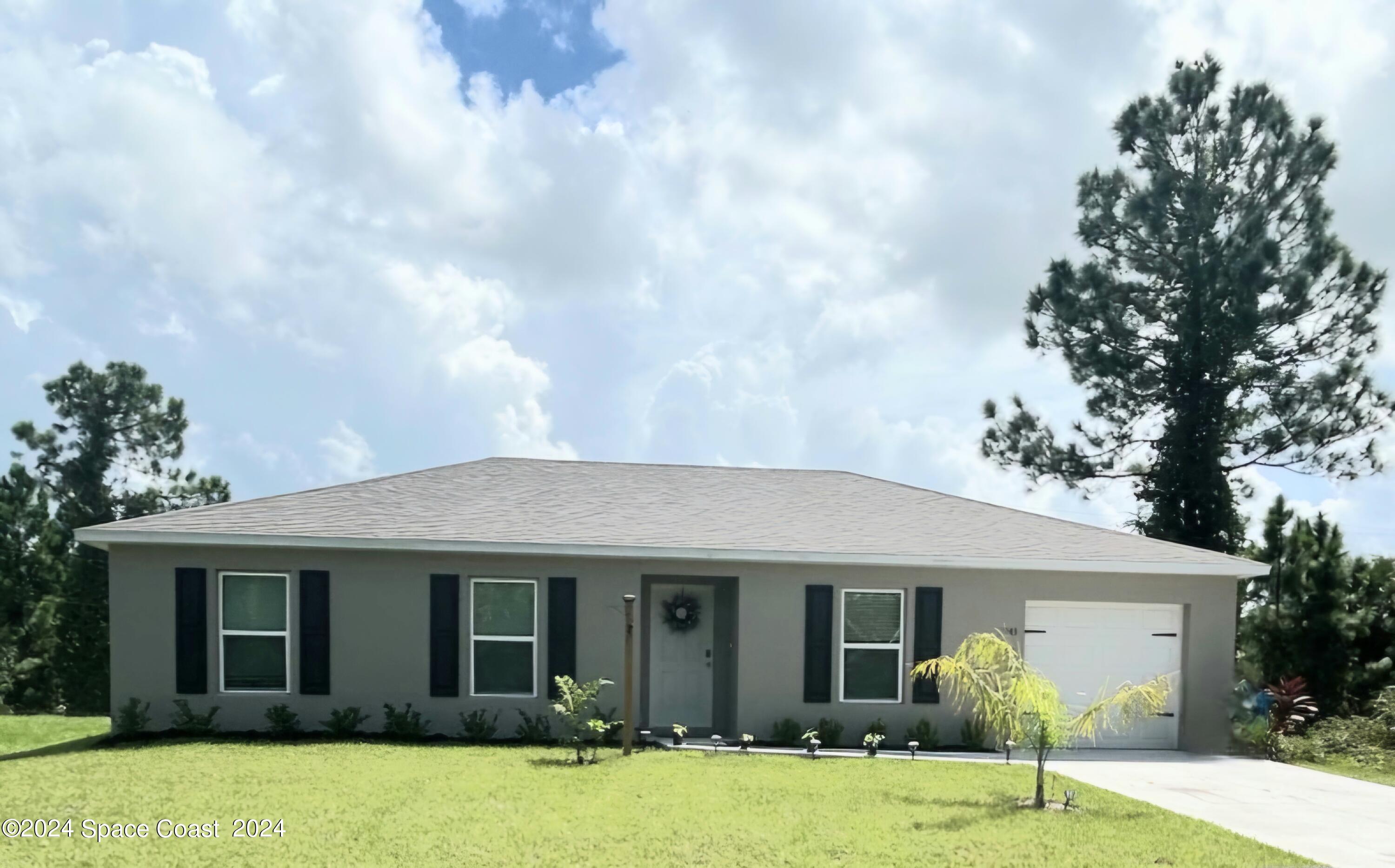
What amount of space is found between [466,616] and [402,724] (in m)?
1.45

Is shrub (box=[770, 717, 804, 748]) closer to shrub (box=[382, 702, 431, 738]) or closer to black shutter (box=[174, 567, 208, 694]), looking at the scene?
shrub (box=[382, 702, 431, 738])

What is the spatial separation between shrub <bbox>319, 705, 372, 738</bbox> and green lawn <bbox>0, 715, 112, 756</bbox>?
13.8ft

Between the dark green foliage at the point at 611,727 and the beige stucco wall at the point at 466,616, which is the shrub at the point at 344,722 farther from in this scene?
the dark green foliage at the point at 611,727

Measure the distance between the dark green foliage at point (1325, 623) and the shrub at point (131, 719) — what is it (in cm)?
1565

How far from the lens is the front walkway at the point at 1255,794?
831 centimetres

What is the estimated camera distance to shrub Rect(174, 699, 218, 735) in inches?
471

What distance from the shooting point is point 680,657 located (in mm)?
13500

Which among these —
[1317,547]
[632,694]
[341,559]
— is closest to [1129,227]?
[1317,547]

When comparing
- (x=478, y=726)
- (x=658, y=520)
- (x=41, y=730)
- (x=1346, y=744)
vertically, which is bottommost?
(x=41, y=730)

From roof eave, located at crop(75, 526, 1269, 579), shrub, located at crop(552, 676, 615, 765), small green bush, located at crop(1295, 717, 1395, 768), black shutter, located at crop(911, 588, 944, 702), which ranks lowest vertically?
small green bush, located at crop(1295, 717, 1395, 768)

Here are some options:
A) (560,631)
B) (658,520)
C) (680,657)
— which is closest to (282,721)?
(560,631)

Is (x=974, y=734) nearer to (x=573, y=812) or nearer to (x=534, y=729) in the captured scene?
(x=534, y=729)

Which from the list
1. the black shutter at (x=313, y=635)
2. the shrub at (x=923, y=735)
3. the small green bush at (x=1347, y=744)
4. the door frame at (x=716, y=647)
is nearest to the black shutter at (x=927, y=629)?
the shrub at (x=923, y=735)

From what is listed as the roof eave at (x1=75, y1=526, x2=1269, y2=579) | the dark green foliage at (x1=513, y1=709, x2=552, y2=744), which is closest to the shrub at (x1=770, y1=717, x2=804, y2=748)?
the roof eave at (x1=75, y1=526, x2=1269, y2=579)
